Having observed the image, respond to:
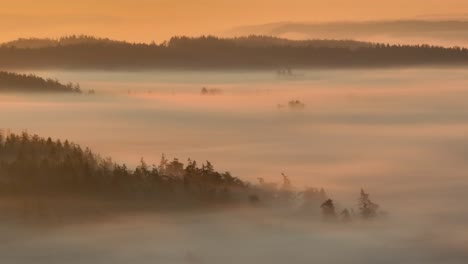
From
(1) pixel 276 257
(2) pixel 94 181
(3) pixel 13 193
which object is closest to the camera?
(3) pixel 13 193

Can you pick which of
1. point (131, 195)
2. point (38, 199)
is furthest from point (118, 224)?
point (38, 199)

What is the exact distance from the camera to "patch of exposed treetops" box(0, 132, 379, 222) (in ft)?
485

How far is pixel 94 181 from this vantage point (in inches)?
6339

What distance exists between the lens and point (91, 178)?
16562 centimetres

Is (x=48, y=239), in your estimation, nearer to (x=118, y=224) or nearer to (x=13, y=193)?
(x=13, y=193)

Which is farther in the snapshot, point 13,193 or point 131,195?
point 131,195

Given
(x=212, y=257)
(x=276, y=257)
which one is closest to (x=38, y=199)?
(x=212, y=257)

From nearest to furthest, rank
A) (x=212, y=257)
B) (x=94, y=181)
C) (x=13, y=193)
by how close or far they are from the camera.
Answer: (x=13, y=193), (x=94, y=181), (x=212, y=257)

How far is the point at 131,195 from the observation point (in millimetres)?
172250

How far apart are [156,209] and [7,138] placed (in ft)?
87.3

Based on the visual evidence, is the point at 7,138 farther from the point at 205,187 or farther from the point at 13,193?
the point at 205,187

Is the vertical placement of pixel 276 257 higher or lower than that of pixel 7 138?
lower

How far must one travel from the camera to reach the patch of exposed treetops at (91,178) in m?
148

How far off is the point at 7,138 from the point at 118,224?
2956cm
